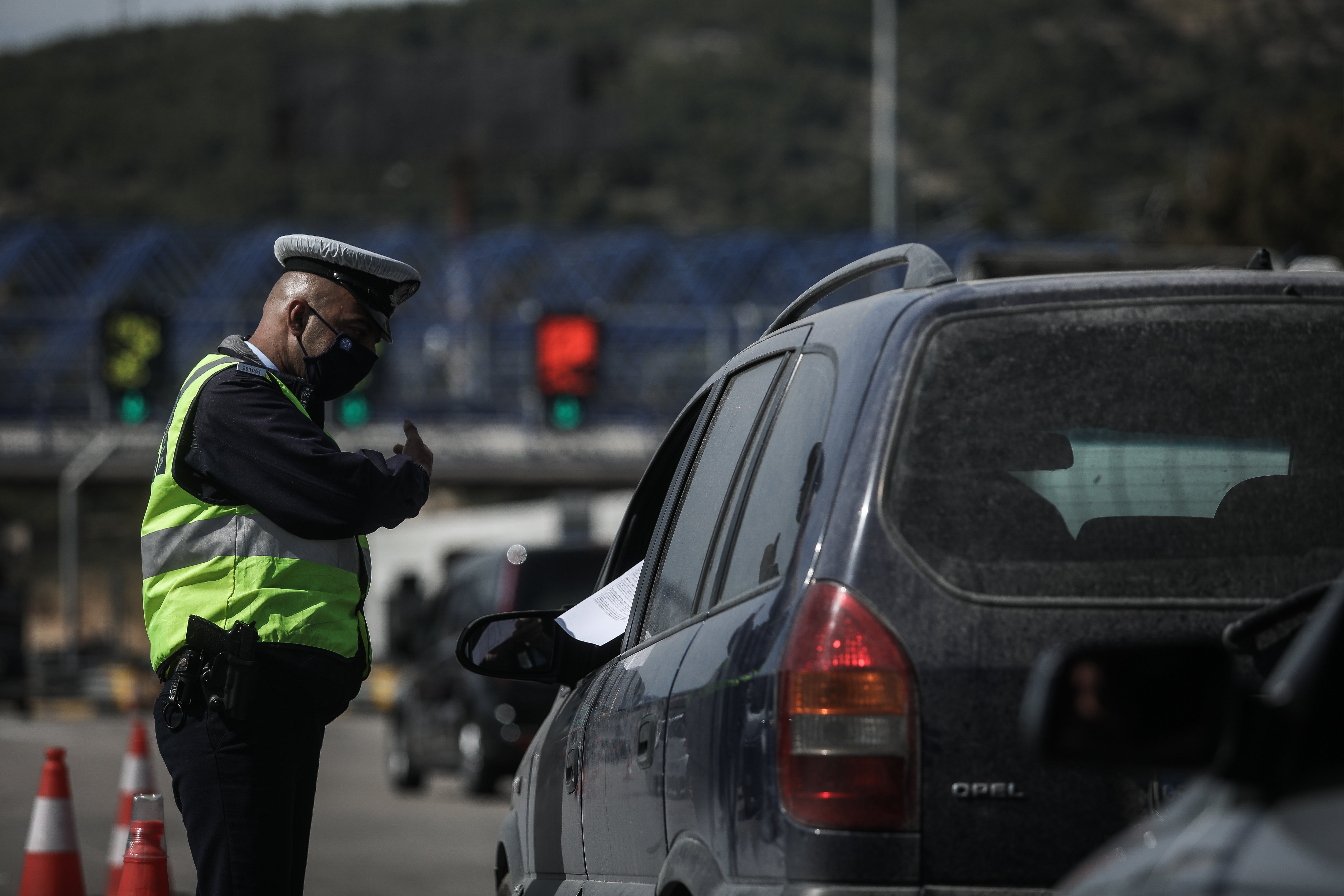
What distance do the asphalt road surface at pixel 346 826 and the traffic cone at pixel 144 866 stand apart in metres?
3.90

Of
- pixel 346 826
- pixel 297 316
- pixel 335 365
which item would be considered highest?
pixel 297 316

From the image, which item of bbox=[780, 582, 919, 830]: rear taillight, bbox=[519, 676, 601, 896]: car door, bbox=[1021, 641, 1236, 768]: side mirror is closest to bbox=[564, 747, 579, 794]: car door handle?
bbox=[519, 676, 601, 896]: car door

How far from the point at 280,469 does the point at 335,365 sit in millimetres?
445

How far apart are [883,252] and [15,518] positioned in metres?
107

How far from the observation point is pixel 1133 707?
1.98 meters

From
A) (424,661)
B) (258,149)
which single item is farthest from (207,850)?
(258,149)

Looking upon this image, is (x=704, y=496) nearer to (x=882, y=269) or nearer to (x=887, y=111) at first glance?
(x=882, y=269)

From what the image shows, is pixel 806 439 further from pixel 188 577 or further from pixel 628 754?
pixel 188 577

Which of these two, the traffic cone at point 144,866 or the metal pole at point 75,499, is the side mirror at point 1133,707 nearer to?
the traffic cone at point 144,866

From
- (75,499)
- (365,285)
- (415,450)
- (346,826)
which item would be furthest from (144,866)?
(75,499)

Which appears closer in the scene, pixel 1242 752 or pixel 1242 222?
pixel 1242 752

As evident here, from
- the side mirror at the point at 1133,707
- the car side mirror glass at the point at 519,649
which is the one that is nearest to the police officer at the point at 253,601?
the car side mirror glass at the point at 519,649

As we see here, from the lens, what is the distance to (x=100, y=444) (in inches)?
1551

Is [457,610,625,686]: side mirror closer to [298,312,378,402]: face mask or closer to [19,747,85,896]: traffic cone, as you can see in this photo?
[298,312,378,402]: face mask
